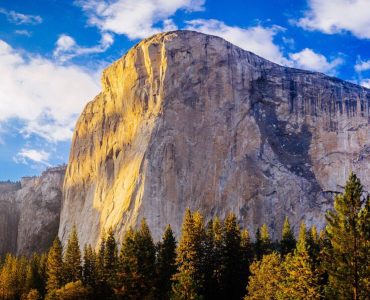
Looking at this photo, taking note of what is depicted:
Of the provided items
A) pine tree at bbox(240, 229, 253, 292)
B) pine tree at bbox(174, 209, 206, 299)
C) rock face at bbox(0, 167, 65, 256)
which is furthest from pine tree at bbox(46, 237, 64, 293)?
rock face at bbox(0, 167, 65, 256)

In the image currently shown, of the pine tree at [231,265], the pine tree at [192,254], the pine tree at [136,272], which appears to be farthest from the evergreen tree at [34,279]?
the pine tree at [231,265]

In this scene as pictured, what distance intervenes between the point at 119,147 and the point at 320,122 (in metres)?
34.6

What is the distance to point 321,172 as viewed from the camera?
101 metres

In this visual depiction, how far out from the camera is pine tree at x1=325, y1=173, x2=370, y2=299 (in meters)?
34.9

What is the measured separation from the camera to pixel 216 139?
9650 centimetres

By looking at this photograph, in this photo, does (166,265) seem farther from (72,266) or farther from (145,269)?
(72,266)

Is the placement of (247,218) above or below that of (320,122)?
below

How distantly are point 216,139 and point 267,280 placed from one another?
49.8m

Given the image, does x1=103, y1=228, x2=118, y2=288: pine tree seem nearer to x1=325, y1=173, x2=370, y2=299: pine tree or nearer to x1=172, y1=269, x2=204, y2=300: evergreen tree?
x1=172, y1=269, x2=204, y2=300: evergreen tree

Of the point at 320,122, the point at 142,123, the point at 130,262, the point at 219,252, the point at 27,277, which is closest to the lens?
the point at 130,262

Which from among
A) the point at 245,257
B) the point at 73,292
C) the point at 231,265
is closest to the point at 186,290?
the point at 231,265

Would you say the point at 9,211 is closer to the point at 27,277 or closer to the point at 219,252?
the point at 27,277

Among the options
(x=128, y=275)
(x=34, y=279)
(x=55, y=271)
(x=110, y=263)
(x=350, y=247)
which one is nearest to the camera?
(x=350, y=247)

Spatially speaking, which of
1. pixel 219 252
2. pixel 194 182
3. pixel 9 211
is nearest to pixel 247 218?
pixel 194 182
